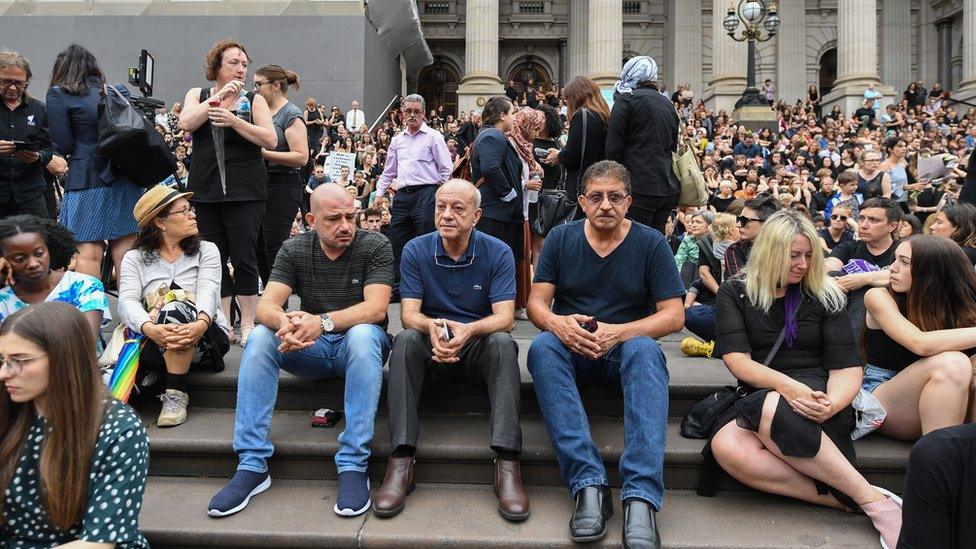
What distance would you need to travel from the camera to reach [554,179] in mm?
6949

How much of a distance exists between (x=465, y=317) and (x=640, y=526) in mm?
1460

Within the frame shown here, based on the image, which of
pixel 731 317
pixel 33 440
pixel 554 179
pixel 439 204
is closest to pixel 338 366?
pixel 439 204

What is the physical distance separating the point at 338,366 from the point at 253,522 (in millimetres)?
920

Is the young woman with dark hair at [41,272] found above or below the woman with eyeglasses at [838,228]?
below

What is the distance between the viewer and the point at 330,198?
143 inches

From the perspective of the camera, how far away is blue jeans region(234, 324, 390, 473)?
3.26 metres

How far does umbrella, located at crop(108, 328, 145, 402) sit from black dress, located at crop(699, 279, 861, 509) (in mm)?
3025

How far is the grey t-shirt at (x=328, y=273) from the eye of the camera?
377 centimetres

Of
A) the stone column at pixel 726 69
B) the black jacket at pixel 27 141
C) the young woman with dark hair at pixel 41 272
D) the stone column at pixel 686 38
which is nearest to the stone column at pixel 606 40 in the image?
the stone column at pixel 726 69

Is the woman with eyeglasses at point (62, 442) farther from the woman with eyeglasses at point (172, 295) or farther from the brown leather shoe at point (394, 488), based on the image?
the woman with eyeglasses at point (172, 295)

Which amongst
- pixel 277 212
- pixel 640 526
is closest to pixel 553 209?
pixel 277 212

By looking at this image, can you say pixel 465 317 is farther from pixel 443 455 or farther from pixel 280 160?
pixel 280 160

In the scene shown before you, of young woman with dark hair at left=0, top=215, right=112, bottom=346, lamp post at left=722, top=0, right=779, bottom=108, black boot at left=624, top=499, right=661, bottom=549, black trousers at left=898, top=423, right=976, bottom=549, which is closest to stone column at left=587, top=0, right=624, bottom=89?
lamp post at left=722, top=0, right=779, bottom=108

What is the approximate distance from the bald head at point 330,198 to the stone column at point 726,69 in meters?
22.8
